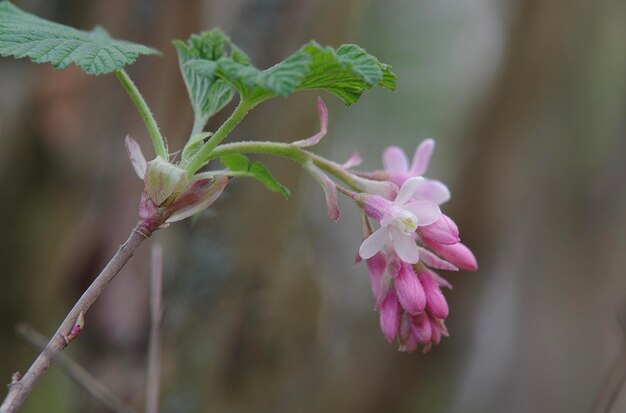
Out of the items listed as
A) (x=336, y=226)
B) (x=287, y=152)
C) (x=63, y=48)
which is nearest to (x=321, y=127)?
(x=287, y=152)

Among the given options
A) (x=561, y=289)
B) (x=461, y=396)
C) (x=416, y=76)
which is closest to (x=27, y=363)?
(x=461, y=396)

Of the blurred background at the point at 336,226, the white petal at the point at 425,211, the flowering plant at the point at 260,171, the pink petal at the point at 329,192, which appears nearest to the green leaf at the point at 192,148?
the flowering plant at the point at 260,171

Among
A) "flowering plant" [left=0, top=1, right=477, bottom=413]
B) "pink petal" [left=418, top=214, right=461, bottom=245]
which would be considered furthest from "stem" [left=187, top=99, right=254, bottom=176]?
"pink petal" [left=418, top=214, right=461, bottom=245]

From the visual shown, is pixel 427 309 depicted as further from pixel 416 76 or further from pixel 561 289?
pixel 416 76

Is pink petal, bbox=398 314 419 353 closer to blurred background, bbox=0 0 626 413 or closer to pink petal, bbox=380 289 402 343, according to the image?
pink petal, bbox=380 289 402 343

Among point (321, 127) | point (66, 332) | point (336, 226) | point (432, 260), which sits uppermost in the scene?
point (321, 127)

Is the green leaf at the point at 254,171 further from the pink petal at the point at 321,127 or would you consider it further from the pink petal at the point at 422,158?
the pink petal at the point at 422,158

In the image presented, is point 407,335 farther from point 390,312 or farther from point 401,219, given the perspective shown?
point 401,219
